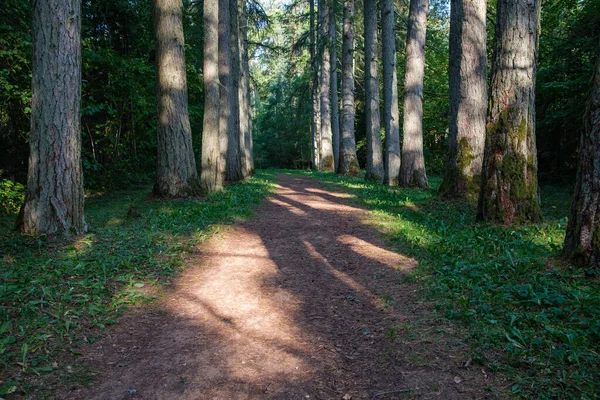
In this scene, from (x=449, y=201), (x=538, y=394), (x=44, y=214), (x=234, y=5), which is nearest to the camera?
(x=538, y=394)

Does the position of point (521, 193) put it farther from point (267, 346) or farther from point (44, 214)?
point (44, 214)

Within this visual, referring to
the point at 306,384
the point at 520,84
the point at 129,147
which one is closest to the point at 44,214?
the point at 306,384

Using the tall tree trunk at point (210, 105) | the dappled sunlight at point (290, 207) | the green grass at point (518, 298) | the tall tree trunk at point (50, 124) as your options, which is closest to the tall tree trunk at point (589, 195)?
the green grass at point (518, 298)

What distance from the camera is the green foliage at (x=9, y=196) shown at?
9281mm

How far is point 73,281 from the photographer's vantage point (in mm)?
4594

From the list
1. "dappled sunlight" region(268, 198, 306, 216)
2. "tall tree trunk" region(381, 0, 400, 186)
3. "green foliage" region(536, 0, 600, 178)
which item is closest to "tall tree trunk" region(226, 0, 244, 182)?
"dappled sunlight" region(268, 198, 306, 216)

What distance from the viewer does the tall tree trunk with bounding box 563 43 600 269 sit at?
3.94 m

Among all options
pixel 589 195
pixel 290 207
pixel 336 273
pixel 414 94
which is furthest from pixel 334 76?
pixel 589 195

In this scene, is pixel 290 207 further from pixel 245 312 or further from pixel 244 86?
pixel 244 86

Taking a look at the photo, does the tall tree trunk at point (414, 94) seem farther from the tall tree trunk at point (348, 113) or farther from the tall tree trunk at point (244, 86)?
the tall tree trunk at point (244, 86)

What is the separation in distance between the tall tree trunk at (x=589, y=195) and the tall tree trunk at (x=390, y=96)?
10.5 m

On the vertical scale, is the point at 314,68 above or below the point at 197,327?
above

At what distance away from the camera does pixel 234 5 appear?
17.6 meters

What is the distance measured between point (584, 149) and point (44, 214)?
7.19 m
